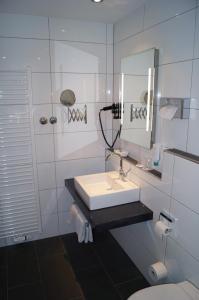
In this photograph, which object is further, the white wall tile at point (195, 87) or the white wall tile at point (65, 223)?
the white wall tile at point (65, 223)

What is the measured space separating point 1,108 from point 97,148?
3.48ft

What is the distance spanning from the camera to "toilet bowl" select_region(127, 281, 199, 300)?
143 centimetres

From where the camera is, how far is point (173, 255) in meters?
1.71

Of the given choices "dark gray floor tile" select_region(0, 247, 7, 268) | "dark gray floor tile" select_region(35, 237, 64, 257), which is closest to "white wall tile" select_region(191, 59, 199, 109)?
"dark gray floor tile" select_region(35, 237, 64, 257)

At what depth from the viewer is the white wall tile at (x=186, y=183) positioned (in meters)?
1.44

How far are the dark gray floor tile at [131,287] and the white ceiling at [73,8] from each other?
91.2 inches

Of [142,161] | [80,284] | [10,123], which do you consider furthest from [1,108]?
[80,284]

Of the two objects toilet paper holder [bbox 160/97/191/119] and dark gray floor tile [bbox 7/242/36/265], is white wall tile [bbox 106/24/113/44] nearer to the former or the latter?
toilet paper holder [bbox 160/97/191/119]

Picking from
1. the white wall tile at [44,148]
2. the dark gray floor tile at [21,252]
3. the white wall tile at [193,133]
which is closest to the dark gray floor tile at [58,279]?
the dark gray floor tile at [21,252]

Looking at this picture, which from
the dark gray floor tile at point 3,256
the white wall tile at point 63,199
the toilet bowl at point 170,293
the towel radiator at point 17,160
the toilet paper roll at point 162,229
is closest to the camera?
the toilet bowl at point 170,293

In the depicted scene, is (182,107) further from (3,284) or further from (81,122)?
(3,284)

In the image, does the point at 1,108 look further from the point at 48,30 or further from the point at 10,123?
the point at 48,30

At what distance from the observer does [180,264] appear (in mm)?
1643

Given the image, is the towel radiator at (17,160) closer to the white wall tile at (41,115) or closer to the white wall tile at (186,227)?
the white wall tile at (41,115)
